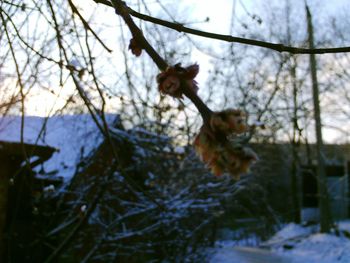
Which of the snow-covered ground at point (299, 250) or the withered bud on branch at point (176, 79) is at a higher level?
the withered bud on branch at point (176, 79)

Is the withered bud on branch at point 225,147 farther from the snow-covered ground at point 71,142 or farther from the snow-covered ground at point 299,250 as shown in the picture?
the snow-covered ground at point 299,250

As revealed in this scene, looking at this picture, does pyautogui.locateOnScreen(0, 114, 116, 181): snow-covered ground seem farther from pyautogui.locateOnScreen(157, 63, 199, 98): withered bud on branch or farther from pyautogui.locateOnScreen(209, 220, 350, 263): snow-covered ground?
pyautogui.locateOnScreen(157, 63, 199, 98): withered bud on branch

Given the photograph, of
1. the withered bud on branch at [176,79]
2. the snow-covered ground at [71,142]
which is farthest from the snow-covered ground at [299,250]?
the withered bud on branch at [176,79]

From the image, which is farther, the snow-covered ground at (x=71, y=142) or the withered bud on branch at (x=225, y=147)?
the snow-covered ground at (x=71, y=142)

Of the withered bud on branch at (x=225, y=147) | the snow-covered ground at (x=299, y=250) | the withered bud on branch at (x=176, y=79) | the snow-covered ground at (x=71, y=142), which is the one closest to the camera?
the withered bud on branch at (x=225, y=147)

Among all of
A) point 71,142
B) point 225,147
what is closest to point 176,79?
point 225,147

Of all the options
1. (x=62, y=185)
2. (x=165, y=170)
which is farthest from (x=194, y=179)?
(x=62, y=185)

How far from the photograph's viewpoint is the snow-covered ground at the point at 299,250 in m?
13.2

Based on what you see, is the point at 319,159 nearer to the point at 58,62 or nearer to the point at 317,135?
the point at 317,135

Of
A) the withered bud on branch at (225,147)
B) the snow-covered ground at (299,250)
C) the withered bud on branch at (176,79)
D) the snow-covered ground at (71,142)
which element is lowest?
the snow-covered ground at (299,250)

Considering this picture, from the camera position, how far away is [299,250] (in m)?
15.9

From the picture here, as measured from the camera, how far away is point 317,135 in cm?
1702

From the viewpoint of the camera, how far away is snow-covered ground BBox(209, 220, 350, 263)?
13227mm

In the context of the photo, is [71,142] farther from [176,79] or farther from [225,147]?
[225,147]
